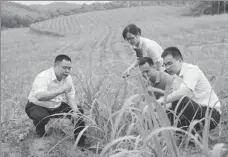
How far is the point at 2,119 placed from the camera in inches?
154

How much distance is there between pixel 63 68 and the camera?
3.49m

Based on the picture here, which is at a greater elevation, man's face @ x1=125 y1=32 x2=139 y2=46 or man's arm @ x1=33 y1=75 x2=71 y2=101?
man's face @ x1=125 y1=32 x2=139 y2=46

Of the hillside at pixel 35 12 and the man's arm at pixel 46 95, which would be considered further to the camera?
the hillside at pixel 35 12

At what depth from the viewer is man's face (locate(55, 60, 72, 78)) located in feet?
11.3

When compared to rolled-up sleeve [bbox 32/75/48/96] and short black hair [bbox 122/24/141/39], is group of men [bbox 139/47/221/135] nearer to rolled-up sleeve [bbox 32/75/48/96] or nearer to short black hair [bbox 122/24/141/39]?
short black hair [bbox 122/24/141/39]

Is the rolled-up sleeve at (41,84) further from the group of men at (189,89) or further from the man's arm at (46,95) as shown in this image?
the group of men at (189,89)

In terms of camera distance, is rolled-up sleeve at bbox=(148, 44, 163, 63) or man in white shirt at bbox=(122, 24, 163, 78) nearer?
man in white shirt at bbox=(122, 24, 163, 78)

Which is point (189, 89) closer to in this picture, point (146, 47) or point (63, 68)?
point (63, 68)

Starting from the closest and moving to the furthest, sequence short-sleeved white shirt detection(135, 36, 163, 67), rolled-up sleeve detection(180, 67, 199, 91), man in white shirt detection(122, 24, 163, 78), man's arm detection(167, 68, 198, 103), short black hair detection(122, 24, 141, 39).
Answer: man's arm detection(167, 68, 198, 103)
rolled-up sleeve detection(180, 67, 199, 91)
short black hair detection(122, 24, 141, 39)
man in white shirt detection(122, 24, 163, 78)
short-sleeved white shirt detection(135, 36, 163, 67)

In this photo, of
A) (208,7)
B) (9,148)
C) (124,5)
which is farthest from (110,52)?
(124,5)

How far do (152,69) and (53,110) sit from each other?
1202 millimetres

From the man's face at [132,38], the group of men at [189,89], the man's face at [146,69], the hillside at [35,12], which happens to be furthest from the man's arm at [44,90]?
the hillside at [35,12]

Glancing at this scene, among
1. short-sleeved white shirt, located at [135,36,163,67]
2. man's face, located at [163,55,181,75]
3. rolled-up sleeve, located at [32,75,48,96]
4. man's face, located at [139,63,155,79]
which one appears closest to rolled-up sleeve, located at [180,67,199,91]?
man's face, located at [163,55,181,75]

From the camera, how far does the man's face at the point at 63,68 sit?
345 cm
